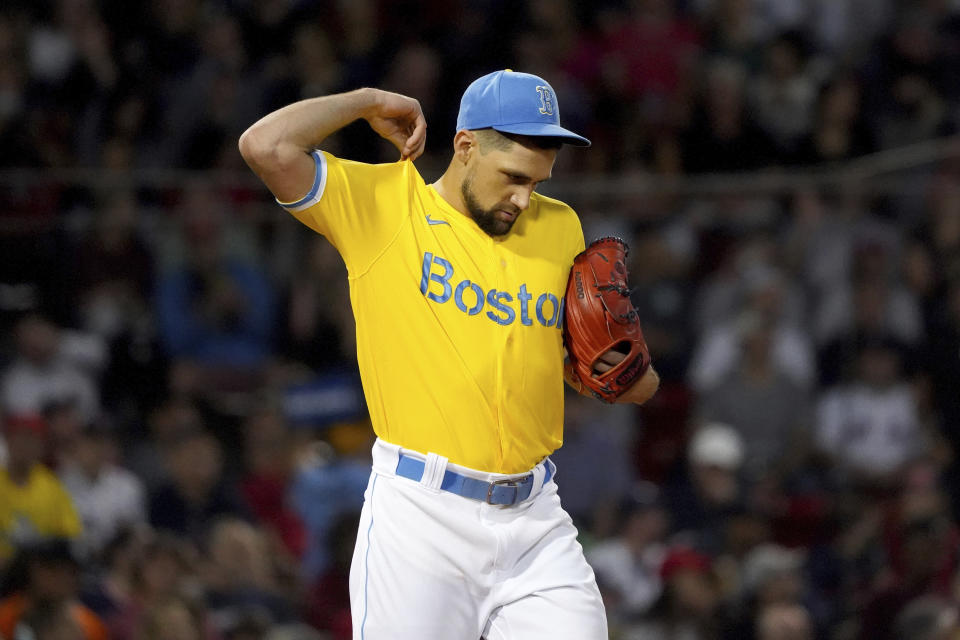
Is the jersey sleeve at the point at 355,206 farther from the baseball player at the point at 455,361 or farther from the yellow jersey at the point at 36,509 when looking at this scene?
the yellow jersey at the point at 36,509

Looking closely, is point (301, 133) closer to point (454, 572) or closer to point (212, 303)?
point (454, 572)

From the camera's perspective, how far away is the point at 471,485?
138 inches

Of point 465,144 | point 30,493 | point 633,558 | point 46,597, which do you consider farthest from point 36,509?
point 465,144

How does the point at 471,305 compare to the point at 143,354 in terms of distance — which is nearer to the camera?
the point at 471,305

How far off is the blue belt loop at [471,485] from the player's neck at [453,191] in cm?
69

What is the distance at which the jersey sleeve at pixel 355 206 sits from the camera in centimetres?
354

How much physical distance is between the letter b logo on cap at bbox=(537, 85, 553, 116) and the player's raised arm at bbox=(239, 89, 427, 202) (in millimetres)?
327

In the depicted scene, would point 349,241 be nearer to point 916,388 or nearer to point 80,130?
point 916,388

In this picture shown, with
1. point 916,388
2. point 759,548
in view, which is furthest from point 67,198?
point 916,388

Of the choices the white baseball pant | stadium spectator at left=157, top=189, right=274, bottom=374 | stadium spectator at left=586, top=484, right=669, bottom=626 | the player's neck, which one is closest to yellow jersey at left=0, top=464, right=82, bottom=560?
stadium spectator at left=157, top=189, right=274, bottom=374

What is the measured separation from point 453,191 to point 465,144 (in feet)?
0.44

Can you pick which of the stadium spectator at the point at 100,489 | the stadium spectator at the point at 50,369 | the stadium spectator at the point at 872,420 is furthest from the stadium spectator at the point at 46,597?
the stadium spectator at the point at 872,420

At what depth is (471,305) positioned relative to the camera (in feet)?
11.8

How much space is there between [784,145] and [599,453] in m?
2.64
